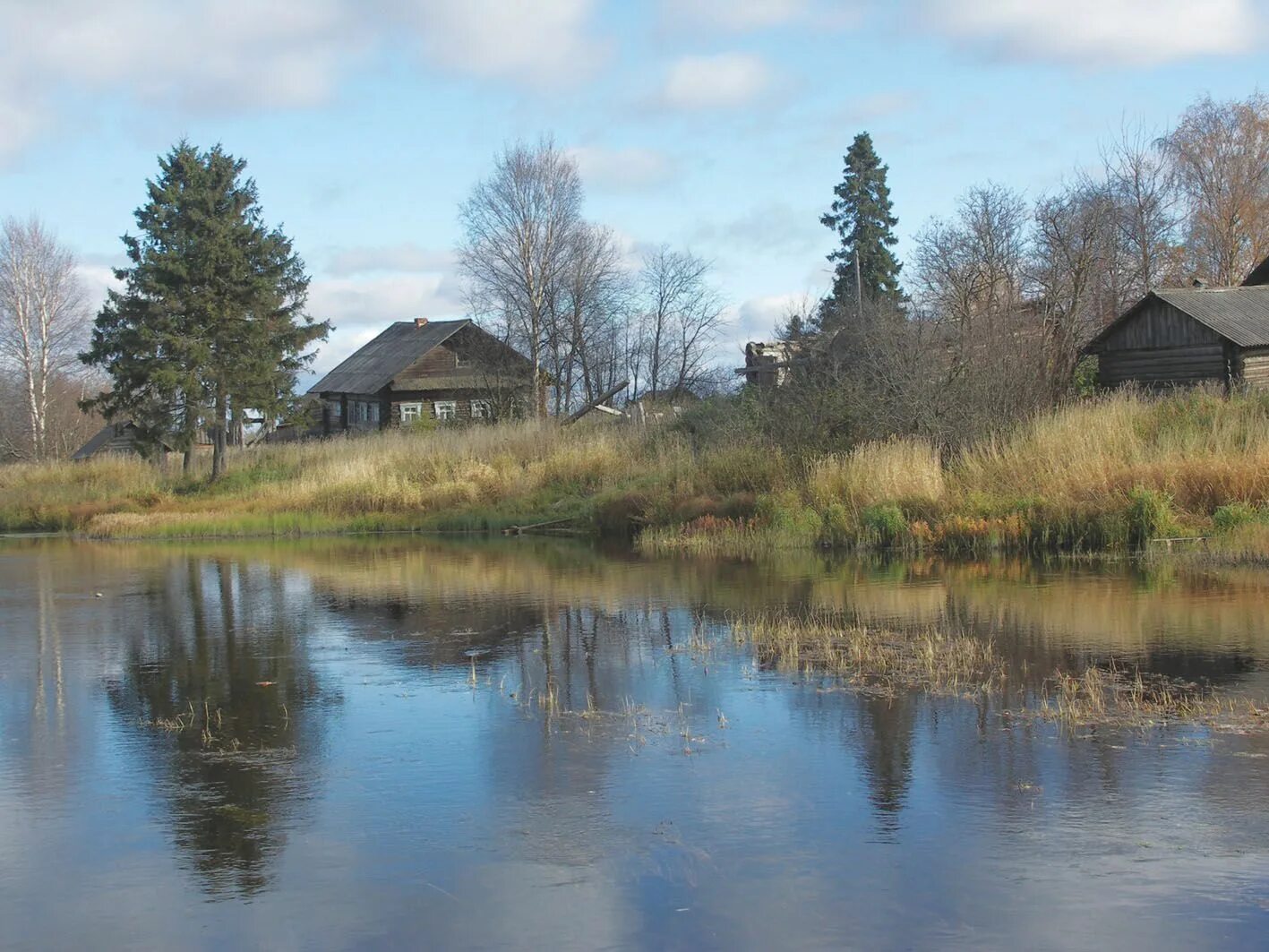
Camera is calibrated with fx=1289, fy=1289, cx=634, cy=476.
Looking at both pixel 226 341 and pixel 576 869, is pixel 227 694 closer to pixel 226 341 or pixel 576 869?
pixel 576 869

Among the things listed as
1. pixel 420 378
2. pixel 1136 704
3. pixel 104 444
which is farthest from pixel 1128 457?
pixel 104 444

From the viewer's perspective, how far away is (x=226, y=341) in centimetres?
4138

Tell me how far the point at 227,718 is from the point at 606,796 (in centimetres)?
398

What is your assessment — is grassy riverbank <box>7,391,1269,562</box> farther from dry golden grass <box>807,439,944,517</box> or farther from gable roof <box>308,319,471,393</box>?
gable roof <box>308,319,471,393</box>

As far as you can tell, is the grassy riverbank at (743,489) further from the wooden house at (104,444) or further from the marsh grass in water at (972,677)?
the wooden house at (104,444)

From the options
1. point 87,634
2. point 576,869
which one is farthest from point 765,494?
point 576,869

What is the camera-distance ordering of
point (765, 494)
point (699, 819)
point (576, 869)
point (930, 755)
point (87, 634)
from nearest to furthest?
point (576, 869), point (699, 819), point (930, 755), point (87, 634), point (765, 494)

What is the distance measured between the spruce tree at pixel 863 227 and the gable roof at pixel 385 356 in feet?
60.5

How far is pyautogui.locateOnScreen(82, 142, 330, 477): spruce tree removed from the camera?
4022cm

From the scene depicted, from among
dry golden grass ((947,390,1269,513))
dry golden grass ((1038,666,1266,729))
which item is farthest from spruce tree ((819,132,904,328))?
dry golden grass ((1038,666,1266,729))

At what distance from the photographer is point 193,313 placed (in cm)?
4075

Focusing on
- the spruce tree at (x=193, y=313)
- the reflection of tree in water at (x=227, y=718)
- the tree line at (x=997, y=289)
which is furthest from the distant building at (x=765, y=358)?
the reflection of tree in water at (x=227, y=718)

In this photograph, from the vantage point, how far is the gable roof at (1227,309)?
33031 mm

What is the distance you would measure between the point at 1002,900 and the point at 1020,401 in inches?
898
